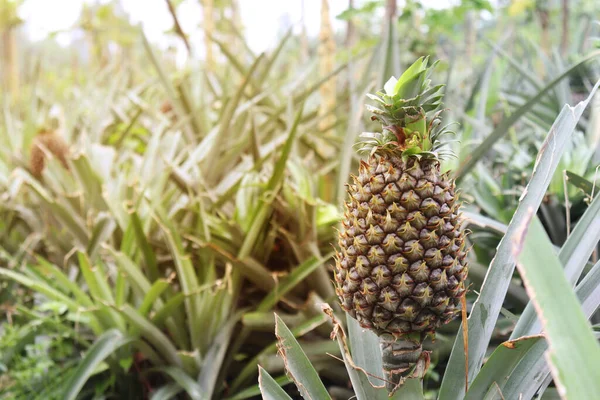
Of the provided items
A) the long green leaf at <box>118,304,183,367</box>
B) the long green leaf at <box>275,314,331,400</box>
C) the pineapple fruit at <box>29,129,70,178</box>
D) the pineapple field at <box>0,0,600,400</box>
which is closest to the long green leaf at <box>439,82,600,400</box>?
the pineapple field at <box>0,0,600,400</box>

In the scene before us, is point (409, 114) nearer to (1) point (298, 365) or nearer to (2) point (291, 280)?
(1) point (298, 365)

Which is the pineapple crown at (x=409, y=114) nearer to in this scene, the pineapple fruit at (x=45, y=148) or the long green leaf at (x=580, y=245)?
the long green leaf at (x=580, y=245)

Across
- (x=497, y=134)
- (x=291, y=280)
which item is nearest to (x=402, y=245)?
(x=291, y=280)

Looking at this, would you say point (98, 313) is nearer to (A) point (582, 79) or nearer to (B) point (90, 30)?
(A) point (582, 79)

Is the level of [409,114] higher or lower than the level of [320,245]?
higher

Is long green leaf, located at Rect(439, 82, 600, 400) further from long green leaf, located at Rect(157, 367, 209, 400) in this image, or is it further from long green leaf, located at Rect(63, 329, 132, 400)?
long green leaf, located at Rect(63, 329, 132, 400)

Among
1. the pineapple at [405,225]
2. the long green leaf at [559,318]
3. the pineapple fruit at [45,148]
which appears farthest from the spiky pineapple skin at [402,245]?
the pineapple fruit at [45,148]

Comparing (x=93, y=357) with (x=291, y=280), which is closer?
(x=93, y=357)

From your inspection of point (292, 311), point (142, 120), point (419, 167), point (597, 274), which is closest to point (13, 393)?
point (292, 311)
